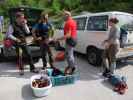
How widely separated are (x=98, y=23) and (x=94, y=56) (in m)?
1.11

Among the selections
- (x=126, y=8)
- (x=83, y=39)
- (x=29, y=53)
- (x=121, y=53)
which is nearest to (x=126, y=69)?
(x=121, y=53)

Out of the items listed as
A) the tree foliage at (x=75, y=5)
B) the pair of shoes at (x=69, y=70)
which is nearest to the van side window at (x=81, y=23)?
the pair of shoes at (x=69, y=70)

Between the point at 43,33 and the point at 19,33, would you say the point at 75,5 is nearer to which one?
the point at 43,33

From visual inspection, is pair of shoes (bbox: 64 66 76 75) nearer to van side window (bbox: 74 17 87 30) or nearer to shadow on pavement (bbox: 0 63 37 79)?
shadow on pavement (bbox: 0 63 37 79)

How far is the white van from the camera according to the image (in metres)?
7.43

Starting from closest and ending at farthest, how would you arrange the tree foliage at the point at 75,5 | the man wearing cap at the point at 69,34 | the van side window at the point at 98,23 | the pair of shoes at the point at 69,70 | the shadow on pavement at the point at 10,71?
the man wearing cap at the point at 69,34
the pair of shoes at the point at 69,70
the shadow on pavement at the point at 10,71
the van side window at the point at 98,23
the tree foliage at the point at 75,5

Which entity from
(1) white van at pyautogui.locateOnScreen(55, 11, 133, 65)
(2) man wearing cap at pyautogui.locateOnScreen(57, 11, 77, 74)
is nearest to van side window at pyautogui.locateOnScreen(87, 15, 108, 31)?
(1) white van at pyautogui.locateOnScreen(55, 11, 133, 65)

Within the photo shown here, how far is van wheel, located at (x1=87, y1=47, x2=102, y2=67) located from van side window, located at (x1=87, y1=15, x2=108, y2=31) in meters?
0.71

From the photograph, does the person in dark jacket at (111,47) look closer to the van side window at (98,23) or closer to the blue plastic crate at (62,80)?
the van side window at (98,23)

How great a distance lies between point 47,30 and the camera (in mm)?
7168

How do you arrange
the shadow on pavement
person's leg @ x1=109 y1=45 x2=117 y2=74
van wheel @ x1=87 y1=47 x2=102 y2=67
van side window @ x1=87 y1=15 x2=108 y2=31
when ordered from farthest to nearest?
van wheel @ x1=87 y1=47 x2=102 y2=67 < van side window @ x1=87 y1=15 x2=108 y2=31 < the shadow on pavement < person's leg @ x1=109 y1=45 x2=117 y2=74

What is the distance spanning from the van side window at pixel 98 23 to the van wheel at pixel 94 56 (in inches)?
28.0

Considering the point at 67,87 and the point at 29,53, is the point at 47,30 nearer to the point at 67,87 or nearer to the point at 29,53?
the point at 29,53

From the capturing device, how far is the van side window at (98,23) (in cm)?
752
